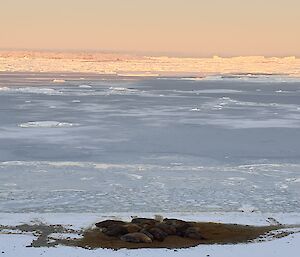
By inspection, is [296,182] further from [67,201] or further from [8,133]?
[8,133]

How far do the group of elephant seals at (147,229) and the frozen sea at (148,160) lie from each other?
0.74 metres

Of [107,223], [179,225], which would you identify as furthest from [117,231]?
[179,225]

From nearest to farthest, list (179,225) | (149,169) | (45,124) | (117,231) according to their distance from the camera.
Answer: (117,231)
(179,225)
(149,169)
(45,124)

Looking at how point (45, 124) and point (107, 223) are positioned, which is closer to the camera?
point (107, 223)

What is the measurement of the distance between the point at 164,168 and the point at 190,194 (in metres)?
1.65

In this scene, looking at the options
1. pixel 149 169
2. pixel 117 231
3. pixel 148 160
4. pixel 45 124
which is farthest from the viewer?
pixel 45 124

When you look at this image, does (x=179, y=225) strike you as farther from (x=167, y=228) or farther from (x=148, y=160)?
(x=148, y=160)

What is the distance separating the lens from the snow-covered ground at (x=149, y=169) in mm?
7449

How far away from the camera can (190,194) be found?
27.8ft

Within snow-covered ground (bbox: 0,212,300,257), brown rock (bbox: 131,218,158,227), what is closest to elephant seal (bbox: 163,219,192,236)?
brown rock (bbox: 131,218,158,227)

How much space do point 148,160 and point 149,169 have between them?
781 mm

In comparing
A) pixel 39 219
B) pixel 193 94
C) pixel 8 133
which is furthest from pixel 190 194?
pixel 193 94

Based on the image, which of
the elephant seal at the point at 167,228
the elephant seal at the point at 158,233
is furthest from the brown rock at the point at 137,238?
the elephant seal at the point at 167,228

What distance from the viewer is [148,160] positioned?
35.2 feet
